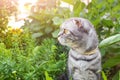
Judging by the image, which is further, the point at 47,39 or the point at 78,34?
the point at 47,39

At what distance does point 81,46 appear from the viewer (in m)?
2.41

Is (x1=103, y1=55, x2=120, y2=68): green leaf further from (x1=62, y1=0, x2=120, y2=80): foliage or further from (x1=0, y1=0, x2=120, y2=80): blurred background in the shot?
(x1=62, y1=0, x2=120, y2=80): foliage

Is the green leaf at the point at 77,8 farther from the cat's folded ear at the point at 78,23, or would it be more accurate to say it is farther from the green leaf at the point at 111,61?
the cat's folded ear at the point at 78,23

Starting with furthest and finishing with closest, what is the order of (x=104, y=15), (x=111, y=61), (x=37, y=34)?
(x=37, y=34)
(x=104, y=15)
(x=111, y=61)

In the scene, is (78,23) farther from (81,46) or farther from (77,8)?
(77,8)

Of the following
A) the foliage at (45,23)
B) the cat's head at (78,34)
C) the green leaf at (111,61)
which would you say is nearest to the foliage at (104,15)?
the green leaf at (111,61)

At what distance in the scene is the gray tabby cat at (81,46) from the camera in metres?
2.39

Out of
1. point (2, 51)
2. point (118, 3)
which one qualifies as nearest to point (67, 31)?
point (2, 51)

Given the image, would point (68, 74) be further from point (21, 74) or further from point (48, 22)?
point (48, 22)

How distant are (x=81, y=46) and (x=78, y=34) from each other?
7 cm

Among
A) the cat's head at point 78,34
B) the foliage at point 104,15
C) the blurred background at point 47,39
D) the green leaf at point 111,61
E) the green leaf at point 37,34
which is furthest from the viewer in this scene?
the green leaf at point 37,34

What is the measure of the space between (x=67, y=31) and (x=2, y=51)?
51 cm

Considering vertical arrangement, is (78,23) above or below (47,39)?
above

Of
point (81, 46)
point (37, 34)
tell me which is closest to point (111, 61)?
point (81, 46)
